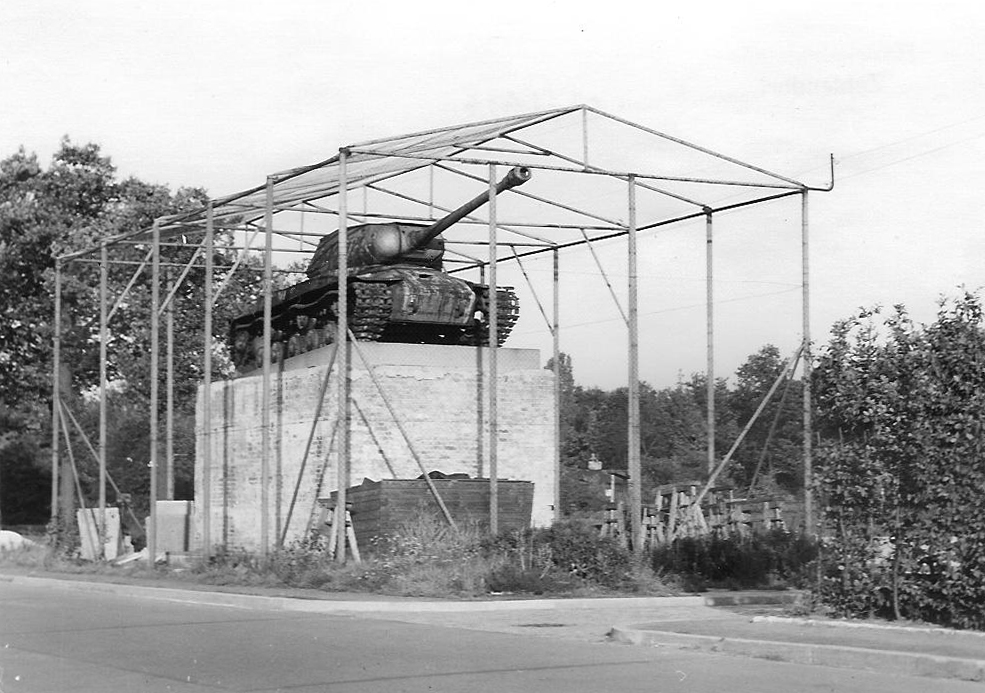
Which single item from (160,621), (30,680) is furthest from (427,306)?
(30,680)

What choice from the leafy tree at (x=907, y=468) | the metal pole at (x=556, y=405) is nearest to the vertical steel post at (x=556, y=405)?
the metal pole at (x=556, y=405)

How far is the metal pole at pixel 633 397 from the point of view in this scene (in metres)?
23.2

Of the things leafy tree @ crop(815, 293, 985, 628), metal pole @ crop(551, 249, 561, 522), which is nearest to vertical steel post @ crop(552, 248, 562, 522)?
metal pole @ crop(551, 249, 561, 522)

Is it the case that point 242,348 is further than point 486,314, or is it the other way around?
point 242,348

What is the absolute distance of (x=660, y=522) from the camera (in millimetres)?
27812

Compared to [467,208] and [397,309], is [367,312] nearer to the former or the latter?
[397,309]

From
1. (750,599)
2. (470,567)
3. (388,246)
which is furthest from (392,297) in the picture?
(750,599)

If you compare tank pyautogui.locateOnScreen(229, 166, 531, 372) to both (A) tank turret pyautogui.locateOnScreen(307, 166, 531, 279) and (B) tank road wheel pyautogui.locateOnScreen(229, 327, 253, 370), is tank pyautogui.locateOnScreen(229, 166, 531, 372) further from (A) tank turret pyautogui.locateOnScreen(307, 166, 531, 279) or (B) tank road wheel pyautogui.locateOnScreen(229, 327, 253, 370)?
(B) tank road wheel pyautogui.locateOnScreen(229, 327, 253, 370)

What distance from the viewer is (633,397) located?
2366 centimetres

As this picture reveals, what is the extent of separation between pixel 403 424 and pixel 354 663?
1629cm

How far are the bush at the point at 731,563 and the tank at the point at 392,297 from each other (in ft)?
28.7

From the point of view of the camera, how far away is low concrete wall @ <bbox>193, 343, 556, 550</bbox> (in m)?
28.7

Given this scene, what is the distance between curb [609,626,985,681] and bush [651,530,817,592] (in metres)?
8.50

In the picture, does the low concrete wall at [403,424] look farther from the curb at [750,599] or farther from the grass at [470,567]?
the curb at [750,599]
